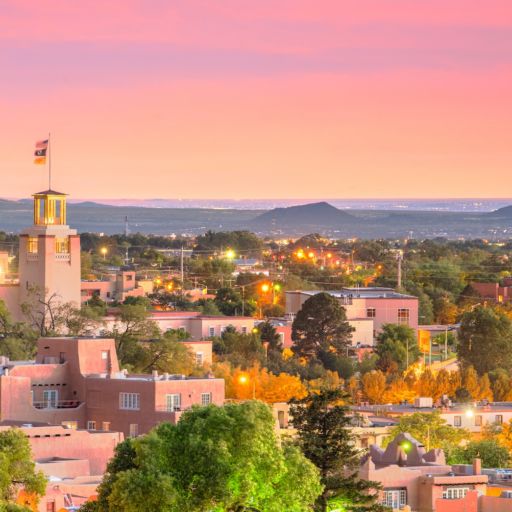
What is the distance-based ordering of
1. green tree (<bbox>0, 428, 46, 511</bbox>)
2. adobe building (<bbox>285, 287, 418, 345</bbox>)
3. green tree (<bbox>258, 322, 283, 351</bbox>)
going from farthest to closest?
1. adobe building (<bbox>285, 287, 418, 345</bbox>)
2. green tree (<bbox>258, 322, 283, 351</bbox>)
3. green tree (<bbox>0, 428, 46, 511</bbox>)

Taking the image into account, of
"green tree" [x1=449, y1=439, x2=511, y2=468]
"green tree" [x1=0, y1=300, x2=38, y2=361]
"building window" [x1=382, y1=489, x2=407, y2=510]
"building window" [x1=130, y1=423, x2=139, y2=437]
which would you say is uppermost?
"green tree" [x1=0, y1=300, x2=38, y2=361]

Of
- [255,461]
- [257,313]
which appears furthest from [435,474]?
[257,313]

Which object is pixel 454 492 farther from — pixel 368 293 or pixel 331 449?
pixel 368 293

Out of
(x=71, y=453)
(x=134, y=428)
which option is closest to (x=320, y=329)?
(x=134, y=428)

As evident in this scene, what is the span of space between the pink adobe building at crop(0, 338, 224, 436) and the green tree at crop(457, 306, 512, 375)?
2790cm

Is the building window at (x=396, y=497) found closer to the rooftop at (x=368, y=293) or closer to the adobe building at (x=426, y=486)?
the adobe building at (x=426, y=486)

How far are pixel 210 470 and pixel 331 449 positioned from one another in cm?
910

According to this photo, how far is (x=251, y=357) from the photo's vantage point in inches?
3462

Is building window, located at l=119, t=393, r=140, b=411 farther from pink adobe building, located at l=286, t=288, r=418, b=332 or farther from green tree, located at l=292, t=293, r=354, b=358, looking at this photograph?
pink adobe building, located at l=286, t=288, r=418, b=332

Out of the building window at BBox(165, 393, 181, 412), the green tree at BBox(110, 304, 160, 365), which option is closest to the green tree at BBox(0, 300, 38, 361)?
the green tree at BBox(110, 304, 160, 365)

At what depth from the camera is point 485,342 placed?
9394 cm

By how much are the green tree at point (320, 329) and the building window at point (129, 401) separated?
1161 inches

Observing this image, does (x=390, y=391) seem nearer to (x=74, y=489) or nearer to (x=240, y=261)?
(x=74, y=489)

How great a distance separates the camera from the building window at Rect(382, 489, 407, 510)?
2224 inches
